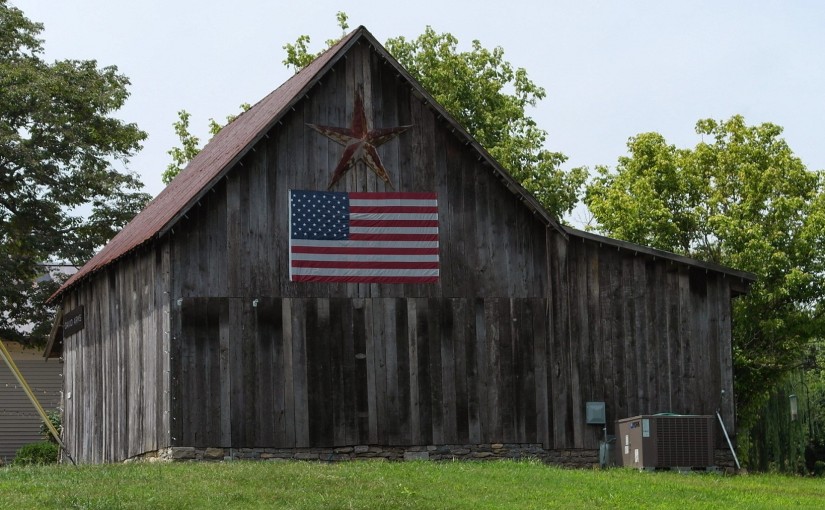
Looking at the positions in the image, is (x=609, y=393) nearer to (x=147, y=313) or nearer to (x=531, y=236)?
(x=531, y=236)

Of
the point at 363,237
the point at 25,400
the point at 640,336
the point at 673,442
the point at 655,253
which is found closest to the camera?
the point at 673,442

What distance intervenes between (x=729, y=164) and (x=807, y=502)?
912 inches

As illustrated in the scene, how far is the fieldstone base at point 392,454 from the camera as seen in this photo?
27.8 metres

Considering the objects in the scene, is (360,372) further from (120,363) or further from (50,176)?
(50,176)

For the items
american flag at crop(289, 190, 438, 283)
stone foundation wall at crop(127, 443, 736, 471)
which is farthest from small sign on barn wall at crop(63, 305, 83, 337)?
american flag at crop(289, 190, 438, 283)

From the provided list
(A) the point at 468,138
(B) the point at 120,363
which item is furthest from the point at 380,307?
(B) the point at 120,363

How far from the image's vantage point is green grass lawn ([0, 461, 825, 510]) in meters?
20.5

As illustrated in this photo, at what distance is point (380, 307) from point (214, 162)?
489 centimetres

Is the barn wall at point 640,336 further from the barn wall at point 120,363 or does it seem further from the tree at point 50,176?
the tree at point 50,176

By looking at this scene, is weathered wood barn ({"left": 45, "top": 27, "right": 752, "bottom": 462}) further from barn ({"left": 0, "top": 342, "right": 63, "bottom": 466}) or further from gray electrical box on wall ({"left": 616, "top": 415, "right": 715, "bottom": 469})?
barn ({"left": 0, "top": 342, "right": 63, "bottom": 466})

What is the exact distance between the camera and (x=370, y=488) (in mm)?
21922

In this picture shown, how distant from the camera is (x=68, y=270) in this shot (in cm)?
5372

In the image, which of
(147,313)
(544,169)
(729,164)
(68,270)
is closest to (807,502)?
(147,313)

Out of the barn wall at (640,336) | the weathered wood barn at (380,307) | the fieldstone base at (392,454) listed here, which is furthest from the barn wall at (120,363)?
the barn wall at (640,336)
